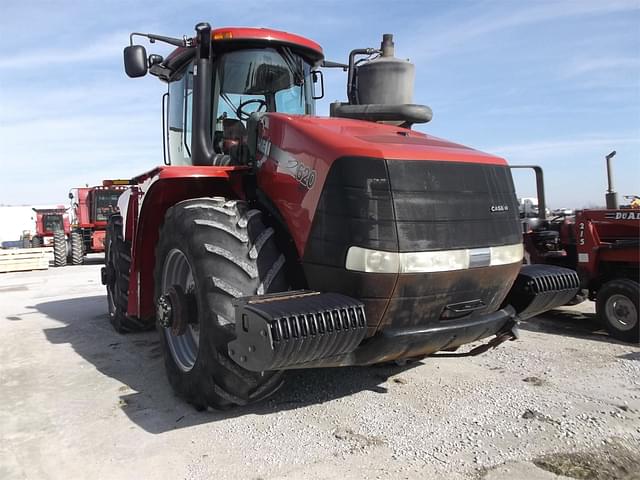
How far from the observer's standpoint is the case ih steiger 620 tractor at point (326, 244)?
277cm

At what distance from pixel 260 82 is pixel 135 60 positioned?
94cm

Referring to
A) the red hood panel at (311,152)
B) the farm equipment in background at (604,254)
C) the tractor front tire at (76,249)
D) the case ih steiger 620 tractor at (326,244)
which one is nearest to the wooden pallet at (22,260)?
the tractor front tire at (76,249)

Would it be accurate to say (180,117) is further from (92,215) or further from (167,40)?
(92,215)

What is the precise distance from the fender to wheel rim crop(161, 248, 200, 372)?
498 mm

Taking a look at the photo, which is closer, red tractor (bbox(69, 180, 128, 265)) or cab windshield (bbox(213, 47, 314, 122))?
cab windshield (bbox(213, 47, 314, 122))

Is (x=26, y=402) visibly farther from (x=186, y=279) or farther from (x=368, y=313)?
(x=368, y=313)

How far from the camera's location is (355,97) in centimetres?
441

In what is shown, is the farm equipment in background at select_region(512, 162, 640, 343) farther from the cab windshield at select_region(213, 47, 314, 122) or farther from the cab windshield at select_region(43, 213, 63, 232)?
the cab windshield at select_region(43, 213, 63, 232)

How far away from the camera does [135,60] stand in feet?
13.4

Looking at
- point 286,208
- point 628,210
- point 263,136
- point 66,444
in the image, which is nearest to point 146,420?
point 66,444

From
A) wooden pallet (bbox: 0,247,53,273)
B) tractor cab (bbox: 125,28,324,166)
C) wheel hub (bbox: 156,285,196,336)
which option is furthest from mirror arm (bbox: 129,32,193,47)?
wooden pallet (bbox: 0,247,53,273)

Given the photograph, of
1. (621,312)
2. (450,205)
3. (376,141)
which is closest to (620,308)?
(621,312)

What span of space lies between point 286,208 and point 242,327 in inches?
31.8

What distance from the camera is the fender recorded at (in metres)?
3.64
